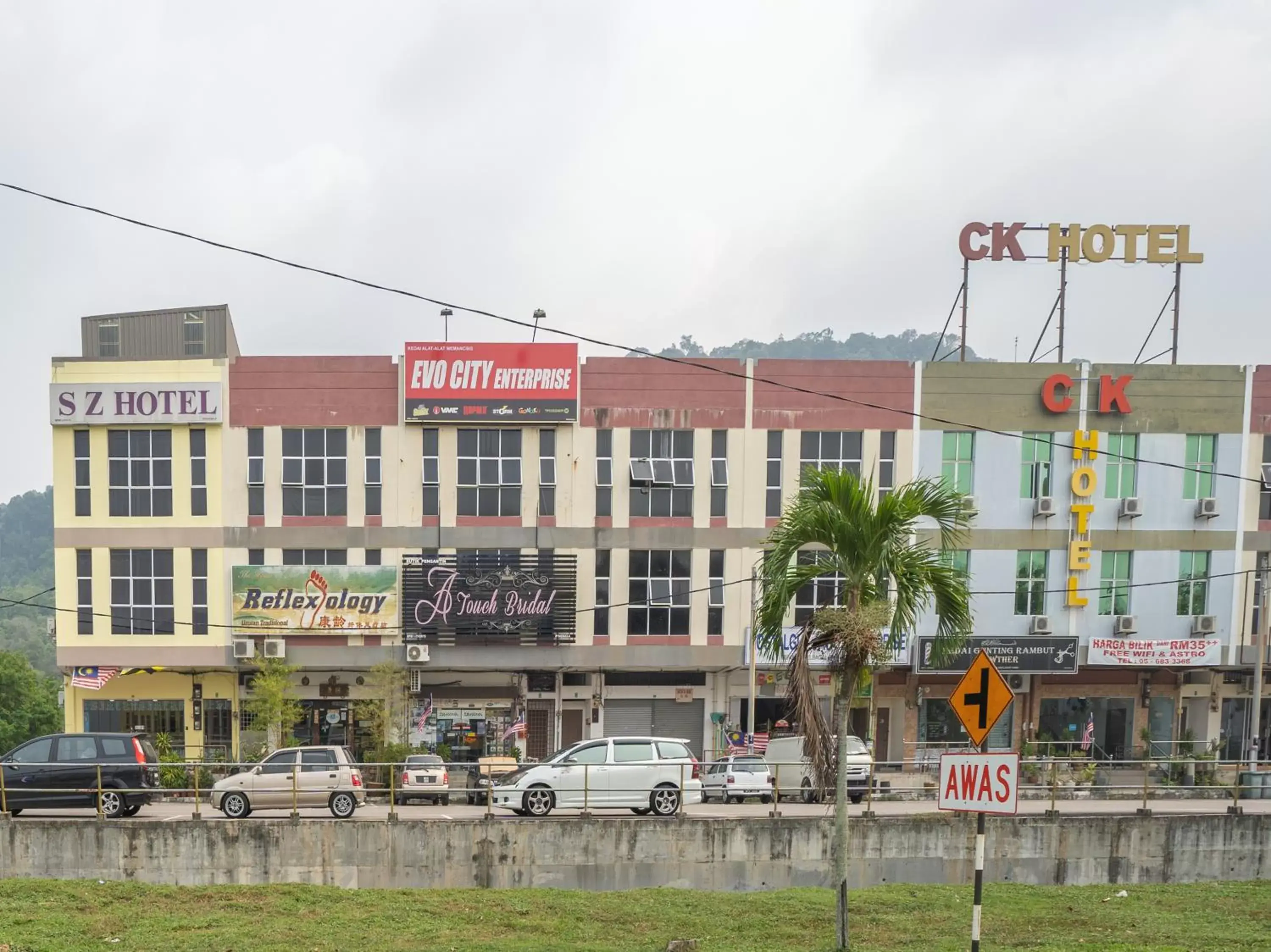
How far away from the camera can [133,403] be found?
1325 inches

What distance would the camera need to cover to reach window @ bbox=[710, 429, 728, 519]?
3531 centimetres

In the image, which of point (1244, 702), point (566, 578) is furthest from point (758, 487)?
point (1244, 702)

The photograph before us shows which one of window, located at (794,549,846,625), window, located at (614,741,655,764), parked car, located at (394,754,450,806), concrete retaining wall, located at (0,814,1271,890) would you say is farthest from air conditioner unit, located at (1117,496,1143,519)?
parked car, located at (394,754,450,806)

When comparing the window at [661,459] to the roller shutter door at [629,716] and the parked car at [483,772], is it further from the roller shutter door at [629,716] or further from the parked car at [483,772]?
the parked car at [483,772]

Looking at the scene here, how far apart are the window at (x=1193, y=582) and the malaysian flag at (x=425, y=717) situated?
28635mm

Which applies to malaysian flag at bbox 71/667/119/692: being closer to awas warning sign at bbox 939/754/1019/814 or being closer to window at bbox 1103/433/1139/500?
awas warning sign at bbox 939/754/1019/814

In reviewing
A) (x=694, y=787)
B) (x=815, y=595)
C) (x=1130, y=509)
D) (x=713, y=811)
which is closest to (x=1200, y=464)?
(x=1130, y=509)

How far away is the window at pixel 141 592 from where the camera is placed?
33.9 meters

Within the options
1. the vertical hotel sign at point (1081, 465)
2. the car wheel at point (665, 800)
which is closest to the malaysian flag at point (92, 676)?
the car wheel at point (665, 800)

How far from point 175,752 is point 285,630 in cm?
626

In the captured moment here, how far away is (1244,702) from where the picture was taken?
38219 millimetres

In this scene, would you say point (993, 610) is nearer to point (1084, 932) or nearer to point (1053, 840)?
point (1053, 840)

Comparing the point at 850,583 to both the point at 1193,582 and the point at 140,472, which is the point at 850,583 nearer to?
the point at 140,472

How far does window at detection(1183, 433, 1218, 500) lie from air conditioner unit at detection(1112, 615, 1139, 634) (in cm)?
513
